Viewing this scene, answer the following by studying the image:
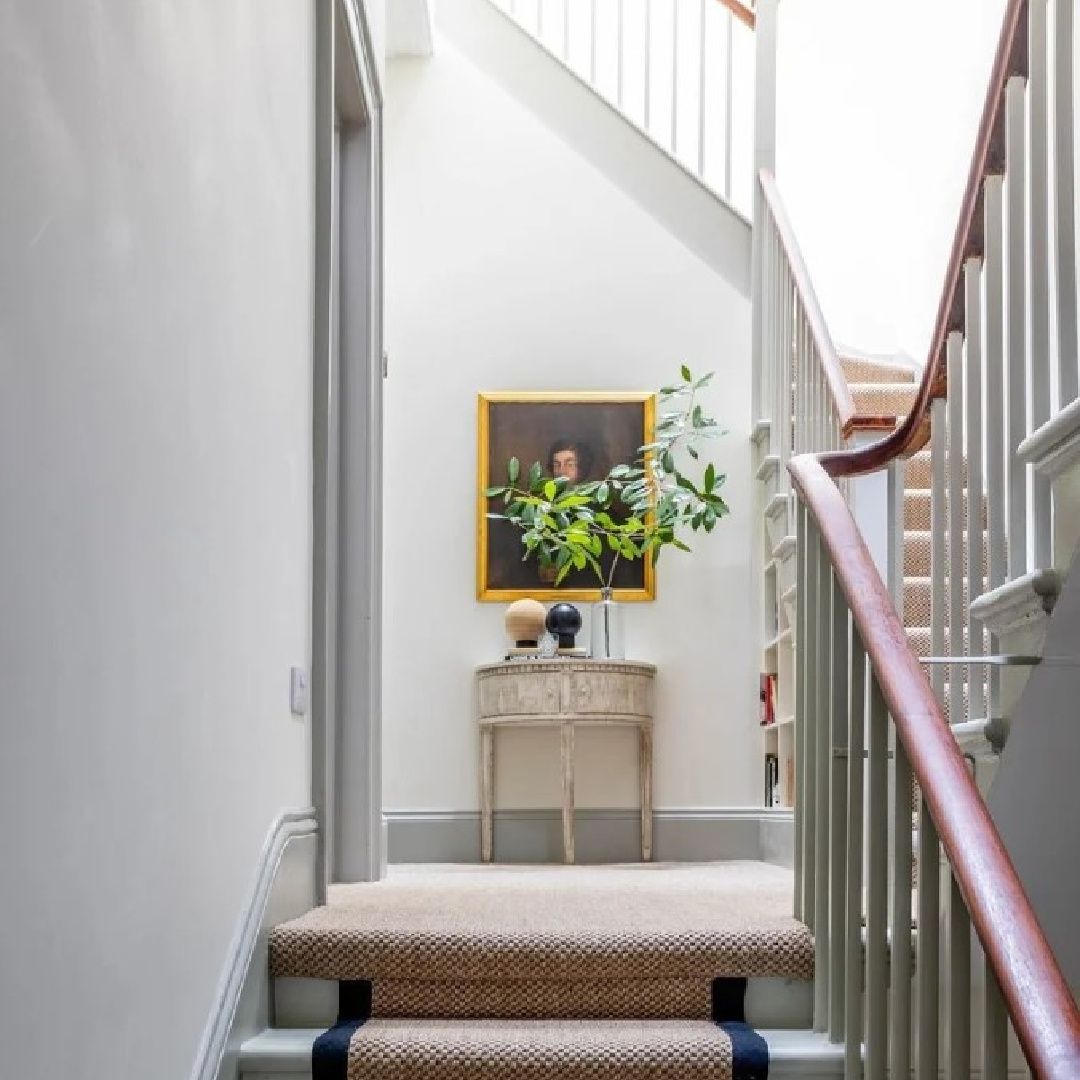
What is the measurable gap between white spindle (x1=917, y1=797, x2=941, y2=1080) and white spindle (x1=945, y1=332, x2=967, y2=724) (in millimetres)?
904

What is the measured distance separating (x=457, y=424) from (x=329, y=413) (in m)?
2.61

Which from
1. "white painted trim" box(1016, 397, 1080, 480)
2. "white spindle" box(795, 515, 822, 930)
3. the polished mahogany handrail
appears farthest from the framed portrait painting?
"white painted trim" box(1016, 397, 1080, 480)

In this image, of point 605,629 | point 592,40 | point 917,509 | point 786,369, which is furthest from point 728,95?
point 605,629

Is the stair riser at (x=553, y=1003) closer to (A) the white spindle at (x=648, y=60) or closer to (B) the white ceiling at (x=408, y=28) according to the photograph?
(B) the white ceiling at (x=408, y=28)

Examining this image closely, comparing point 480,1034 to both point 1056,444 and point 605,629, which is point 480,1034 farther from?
point 605,629

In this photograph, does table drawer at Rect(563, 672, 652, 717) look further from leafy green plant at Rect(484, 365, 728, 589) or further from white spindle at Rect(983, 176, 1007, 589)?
white spindle at Rect(983, 176, 1007, 589)

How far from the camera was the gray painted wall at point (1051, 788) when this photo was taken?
7.66 feet

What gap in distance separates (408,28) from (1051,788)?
171 inches

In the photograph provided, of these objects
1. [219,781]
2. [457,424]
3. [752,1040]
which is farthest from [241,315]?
[457,424]

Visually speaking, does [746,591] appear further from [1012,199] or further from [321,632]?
[1012,199]

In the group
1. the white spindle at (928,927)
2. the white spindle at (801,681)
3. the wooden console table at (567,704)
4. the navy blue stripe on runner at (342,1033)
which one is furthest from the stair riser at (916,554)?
the white spindle at (928,927)

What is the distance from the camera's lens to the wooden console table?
543 centimetres

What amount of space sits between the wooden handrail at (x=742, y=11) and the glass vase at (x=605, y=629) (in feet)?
7.64

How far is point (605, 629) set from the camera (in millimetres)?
5652
